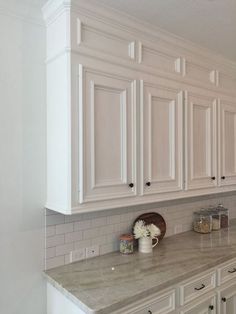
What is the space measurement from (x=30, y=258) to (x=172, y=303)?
902 millimetres

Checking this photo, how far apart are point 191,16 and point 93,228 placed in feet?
5.12

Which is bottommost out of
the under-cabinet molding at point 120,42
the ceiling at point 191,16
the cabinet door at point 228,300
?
the cabinet door at point 228,300

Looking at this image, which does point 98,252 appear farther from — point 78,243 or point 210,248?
point 210,248

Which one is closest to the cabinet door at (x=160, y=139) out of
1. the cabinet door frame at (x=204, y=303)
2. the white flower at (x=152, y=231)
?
the white flower at (x=152, y=231)

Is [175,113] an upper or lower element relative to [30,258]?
→ upper

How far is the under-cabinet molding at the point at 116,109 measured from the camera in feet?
4.99

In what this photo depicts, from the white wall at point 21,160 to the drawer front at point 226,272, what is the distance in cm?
121

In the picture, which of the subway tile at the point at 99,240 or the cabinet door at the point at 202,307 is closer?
the cabinet door at the point at 202,307

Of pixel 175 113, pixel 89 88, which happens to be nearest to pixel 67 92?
pixel 89 88

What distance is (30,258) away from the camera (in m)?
1.65

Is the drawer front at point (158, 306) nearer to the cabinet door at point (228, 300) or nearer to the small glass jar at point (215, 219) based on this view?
the cabinet door at point (228, 300)

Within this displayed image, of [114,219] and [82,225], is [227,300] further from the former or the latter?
[82,225]

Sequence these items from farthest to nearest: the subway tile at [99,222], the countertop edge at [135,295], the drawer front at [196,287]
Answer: the subway tile at [99,222] < the drawer front at [196,287] < the countertop edge at [135,295]

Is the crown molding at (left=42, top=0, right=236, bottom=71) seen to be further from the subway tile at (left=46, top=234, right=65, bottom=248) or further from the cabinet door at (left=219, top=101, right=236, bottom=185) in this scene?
the subway tile at (left=46, top=234, right=65, bottom=248)
